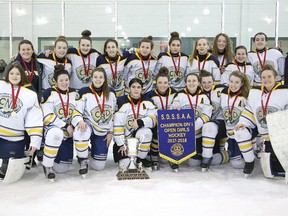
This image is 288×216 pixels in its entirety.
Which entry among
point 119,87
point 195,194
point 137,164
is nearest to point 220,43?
point 119,87

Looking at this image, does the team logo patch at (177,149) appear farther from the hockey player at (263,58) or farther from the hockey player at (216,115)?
the hockey player at (263,58)

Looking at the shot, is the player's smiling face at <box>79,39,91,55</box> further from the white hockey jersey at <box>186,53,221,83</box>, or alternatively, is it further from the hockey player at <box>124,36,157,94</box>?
the white hockey jersey at <box>186,53,221,83</box>

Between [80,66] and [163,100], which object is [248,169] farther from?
[80,66]

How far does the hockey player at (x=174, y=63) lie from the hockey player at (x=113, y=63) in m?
0.39

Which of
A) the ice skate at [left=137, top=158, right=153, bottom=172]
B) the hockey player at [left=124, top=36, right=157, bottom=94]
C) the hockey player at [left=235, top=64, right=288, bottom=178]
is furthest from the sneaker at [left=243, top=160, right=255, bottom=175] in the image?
the hockey player at [left=124, top=36, right=157, bottom=94]

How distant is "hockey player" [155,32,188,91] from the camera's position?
393 cm

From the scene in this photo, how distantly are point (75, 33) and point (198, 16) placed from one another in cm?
232

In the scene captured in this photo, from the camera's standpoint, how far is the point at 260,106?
3.15 metres

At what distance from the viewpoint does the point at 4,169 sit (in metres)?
2.96

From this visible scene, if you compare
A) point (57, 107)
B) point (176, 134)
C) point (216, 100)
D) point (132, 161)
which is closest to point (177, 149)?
point (176, 134)

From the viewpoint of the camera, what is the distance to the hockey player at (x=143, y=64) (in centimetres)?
383

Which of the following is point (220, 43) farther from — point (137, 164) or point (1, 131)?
point (1, 131)

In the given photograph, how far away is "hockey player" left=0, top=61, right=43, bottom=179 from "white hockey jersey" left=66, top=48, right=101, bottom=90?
0.80 m

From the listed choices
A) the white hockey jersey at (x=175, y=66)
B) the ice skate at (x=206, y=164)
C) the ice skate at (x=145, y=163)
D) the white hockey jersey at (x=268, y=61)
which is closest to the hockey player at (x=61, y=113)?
Answer: the ice skate at (x=145, y=163)
